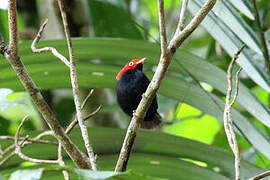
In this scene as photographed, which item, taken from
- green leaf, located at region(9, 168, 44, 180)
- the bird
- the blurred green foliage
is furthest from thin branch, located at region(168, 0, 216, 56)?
the bird

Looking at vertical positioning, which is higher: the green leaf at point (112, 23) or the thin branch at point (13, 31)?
the thin branch at point (13, 31)

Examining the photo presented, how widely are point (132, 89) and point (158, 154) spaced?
3.28 feet

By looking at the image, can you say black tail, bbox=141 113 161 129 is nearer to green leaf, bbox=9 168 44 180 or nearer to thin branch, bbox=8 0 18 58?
thin branch, bbox=8 0 18 58

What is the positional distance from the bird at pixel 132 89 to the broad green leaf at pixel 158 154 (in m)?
0.84

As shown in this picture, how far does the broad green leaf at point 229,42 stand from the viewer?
1979mm

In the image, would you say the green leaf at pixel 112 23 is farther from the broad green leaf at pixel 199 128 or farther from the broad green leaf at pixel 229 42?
the broad green leaf at pixel 199 128

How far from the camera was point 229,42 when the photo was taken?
210cm

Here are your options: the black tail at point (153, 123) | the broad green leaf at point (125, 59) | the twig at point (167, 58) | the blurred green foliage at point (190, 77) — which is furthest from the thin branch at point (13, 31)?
the black tail at point (153, 123)

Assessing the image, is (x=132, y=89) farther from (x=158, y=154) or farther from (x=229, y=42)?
(x=229, y=42)

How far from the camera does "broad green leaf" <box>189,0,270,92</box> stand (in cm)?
198

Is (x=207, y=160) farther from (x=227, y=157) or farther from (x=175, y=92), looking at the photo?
(x=175, y=92)

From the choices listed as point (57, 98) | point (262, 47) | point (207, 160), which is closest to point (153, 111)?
point (57, 98)

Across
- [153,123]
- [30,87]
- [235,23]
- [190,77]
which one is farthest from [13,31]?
[153,123]

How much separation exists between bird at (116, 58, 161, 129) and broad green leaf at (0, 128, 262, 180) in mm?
838
